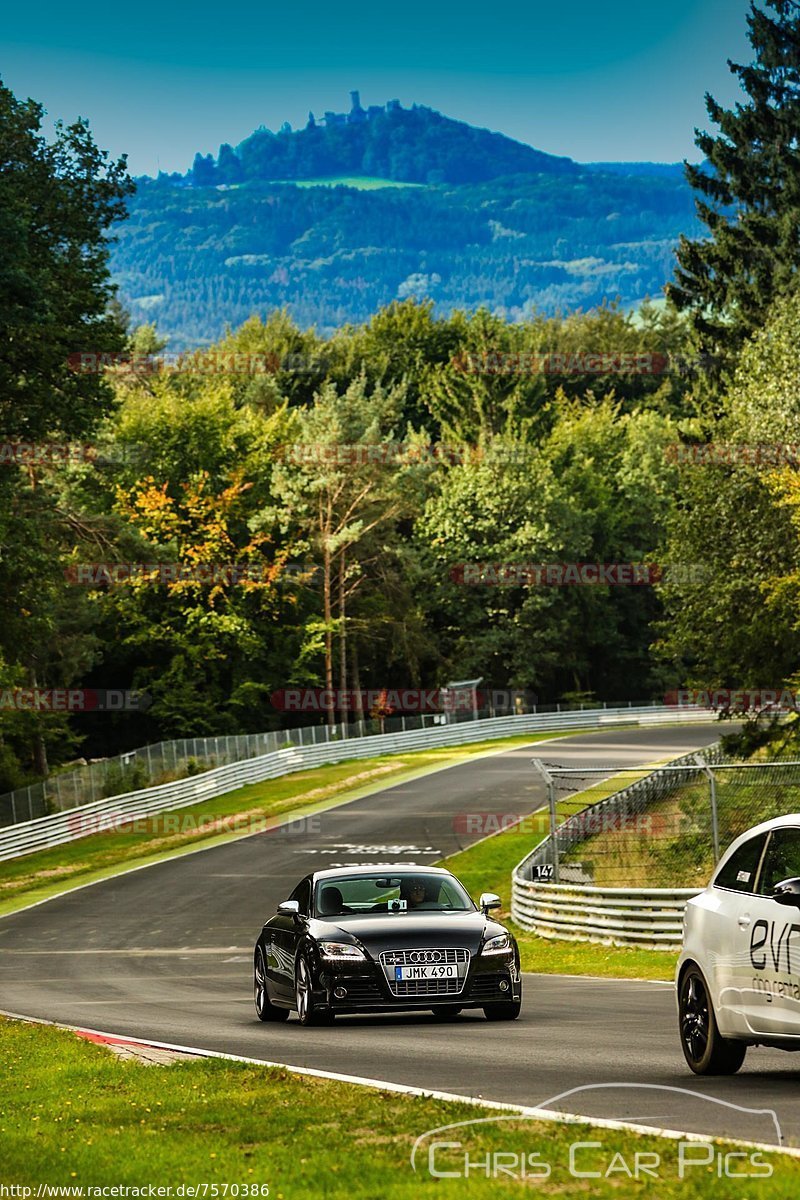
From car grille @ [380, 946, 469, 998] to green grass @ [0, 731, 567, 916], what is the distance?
2558 cm

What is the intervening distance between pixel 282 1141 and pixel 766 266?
2123 inches

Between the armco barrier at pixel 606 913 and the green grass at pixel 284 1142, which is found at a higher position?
the green grass at pixel 284 1142

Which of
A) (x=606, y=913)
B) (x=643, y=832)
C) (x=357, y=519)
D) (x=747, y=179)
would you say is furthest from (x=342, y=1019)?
(x=357, y=519)

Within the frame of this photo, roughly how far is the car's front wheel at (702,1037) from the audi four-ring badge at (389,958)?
14.5 ft

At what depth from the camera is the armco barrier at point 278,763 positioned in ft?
168

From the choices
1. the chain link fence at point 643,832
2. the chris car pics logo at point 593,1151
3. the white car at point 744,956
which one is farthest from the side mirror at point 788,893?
the chain link fence at point 643,832

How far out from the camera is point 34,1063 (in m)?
12.4

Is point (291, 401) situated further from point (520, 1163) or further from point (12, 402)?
point (520, 1163)

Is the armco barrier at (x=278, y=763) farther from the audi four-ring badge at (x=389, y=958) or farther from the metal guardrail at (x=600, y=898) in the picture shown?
the audi four-ring badge at (x=389, y=958)

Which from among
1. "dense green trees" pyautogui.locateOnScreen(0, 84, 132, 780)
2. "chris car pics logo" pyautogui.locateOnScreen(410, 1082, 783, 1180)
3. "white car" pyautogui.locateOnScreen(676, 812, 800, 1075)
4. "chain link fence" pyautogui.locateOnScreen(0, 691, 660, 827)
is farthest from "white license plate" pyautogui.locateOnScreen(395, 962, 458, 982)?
"chain link fence" pyautogui.locateOnScreen(0, 691, 660, 827)

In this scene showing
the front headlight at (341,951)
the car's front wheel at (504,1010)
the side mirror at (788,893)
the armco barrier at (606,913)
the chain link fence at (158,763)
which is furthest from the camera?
the chain link fence at (158,763)

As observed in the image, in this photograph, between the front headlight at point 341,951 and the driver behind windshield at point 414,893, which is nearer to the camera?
the front headlight at point 341,951

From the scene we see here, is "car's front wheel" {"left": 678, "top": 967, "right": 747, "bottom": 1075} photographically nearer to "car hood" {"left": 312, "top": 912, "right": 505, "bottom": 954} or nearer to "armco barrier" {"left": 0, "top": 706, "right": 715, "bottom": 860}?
"car hood" {"left": 312, "top": 912, "right": 505, "bottom": 954}

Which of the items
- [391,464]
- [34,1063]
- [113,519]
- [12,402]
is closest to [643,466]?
[391,464]
